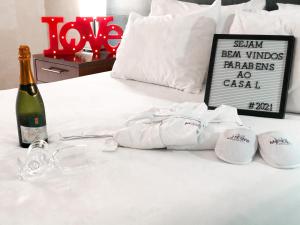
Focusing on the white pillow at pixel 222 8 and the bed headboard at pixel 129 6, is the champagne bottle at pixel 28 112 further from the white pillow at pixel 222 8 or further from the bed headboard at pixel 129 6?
the bed headboard at pixel 129 6

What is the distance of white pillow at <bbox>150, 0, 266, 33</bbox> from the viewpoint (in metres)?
1.80

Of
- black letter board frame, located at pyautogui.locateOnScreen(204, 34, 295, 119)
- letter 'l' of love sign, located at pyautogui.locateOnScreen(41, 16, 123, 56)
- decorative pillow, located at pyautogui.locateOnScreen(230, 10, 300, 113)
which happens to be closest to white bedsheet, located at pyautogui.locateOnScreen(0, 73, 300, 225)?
black letter board frame, located at pyautogui.locateOnScreen(204, 34, 295, 119)

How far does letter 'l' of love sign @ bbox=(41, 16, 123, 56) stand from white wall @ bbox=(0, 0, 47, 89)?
61cm

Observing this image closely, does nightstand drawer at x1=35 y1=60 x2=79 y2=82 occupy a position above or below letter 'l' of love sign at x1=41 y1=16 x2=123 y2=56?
below

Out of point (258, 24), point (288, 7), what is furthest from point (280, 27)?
point (288, 7)

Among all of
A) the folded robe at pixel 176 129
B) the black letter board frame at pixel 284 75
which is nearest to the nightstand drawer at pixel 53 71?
the black letter board frame at pixel 284 75

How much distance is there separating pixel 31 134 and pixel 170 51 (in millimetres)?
928

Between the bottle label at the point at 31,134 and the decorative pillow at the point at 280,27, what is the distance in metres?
1.00

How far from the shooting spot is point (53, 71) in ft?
8.24

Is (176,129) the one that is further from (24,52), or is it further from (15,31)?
(15,31)

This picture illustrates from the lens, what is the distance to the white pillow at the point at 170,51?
1714 mm

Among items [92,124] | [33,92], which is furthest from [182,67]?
[33,92]

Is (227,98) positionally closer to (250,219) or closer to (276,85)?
(276,85)

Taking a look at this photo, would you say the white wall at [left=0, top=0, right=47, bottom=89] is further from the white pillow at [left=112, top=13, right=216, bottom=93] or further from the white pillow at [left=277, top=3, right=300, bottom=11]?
the white pillow at [left=277, top=3, right=300, bottom=11]
